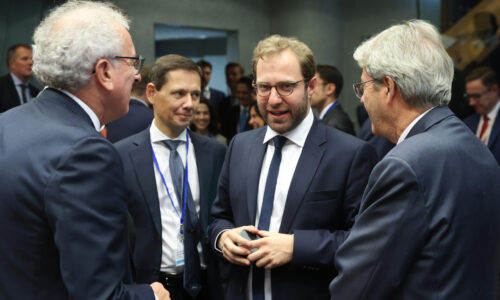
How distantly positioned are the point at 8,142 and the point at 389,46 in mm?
1227

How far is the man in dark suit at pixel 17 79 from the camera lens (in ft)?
19.2

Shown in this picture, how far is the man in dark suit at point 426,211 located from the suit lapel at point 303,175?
0.44 metres

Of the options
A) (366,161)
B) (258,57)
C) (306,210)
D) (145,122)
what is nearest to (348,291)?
(306,210)

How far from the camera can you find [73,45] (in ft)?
4.62

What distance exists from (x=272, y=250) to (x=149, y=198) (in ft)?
2.47

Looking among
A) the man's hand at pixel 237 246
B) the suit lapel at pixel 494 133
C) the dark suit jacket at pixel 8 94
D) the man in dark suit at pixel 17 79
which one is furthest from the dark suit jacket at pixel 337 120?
the dark suit jacket at pixel 8 94

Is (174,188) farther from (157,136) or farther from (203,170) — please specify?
(157,136)

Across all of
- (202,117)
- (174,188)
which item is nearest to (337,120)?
(202,117)

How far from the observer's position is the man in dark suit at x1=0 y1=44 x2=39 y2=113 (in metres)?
5.87

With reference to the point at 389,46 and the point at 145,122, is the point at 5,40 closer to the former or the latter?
the point at 145,122

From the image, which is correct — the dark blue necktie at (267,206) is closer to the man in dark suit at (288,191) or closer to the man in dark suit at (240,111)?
the man in dark suit at (288,191)

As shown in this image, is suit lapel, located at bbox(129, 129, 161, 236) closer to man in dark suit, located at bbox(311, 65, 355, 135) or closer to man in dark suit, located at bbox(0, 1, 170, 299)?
man in dark suit, located at bbox(0, 1, 170, 299)

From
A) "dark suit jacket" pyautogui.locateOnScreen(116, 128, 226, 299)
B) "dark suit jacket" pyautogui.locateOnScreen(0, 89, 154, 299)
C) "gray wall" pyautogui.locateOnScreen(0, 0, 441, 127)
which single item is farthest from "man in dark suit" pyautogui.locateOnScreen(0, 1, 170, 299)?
"gray wall" pyautogui.locateOnScreen(0, 0, 441, 127)

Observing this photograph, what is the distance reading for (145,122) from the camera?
3309 millimetres
